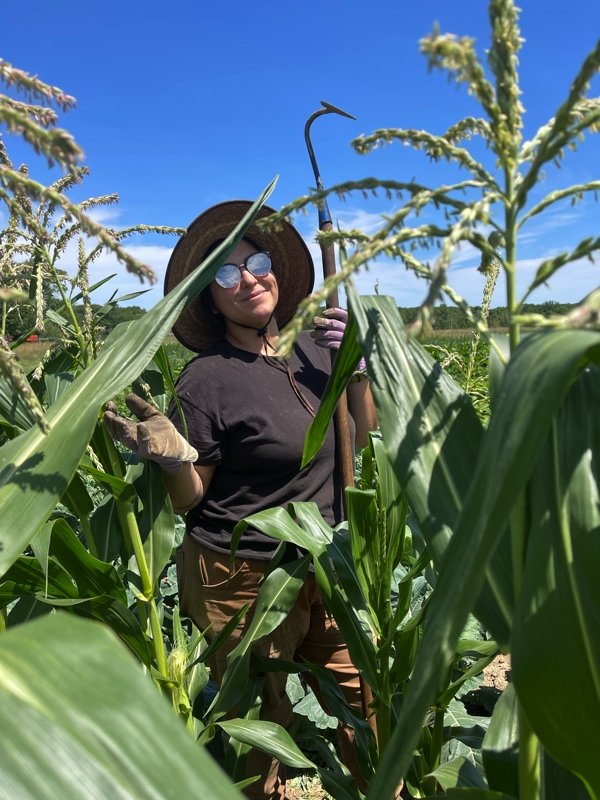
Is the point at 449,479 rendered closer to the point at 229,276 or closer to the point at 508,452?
the point at 508,452

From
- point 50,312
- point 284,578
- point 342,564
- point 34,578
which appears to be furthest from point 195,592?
point 50,312

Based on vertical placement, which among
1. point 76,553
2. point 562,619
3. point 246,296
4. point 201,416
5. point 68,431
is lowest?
point 76,553

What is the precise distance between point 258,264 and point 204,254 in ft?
0.88

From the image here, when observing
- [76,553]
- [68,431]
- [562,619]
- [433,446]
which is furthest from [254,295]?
[562,619]

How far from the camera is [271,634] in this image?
2.33 m

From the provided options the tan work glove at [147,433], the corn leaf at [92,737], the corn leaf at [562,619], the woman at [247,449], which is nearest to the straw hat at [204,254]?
the woman at [247,449]

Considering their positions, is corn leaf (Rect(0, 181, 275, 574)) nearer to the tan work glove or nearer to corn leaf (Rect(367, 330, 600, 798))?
the tan work glove

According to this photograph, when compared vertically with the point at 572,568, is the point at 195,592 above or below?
below

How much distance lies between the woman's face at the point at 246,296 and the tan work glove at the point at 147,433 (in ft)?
2.53

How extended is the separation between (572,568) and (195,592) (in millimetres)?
1979

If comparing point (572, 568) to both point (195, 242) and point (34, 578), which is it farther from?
point (195, 242)

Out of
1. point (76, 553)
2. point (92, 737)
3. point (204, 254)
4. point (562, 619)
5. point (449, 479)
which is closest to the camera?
point (92, 737)

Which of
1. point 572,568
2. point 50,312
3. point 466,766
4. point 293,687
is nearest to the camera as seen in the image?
point 572,568

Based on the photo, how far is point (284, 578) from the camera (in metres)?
1.89
